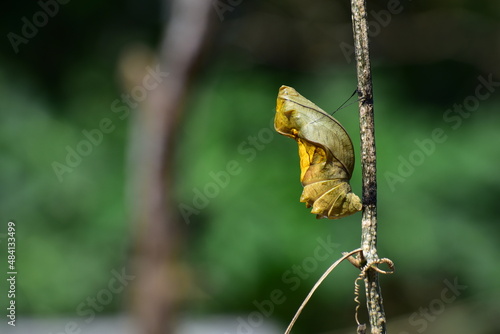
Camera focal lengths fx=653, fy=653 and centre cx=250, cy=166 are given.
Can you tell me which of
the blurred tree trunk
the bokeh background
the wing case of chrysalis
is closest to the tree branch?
the wing case of chrysalis

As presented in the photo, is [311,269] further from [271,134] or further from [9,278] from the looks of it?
[9,278]

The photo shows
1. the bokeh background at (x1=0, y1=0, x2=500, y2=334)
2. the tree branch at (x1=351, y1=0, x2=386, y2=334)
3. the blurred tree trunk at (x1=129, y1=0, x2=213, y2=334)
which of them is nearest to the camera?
the tree branch at (x1=351, y1=0, x2=386, y2=334)

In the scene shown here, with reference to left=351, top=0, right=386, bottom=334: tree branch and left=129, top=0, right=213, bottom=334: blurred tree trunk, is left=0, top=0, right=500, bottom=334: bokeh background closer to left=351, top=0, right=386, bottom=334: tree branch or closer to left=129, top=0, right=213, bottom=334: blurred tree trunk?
left=129, top=0, right=213, bottom=334: blurred tree trunk

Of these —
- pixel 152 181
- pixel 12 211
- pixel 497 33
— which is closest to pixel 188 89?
pixel 152 181

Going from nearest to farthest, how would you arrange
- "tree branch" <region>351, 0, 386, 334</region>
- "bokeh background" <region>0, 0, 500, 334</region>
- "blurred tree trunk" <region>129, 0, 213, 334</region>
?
"tree branch" <region>351, 0, 386, 334</region> → "blurred tree trunk" <region>129, 0, 213, 334</region> → "bokeh background" <region>0, 0, 500, 334</region>

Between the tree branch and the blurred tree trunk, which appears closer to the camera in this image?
the tree branch

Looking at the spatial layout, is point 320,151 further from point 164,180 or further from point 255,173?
point 255,173

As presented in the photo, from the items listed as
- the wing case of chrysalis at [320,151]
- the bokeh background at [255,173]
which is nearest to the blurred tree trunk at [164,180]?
the bokeh background at [255,173]
